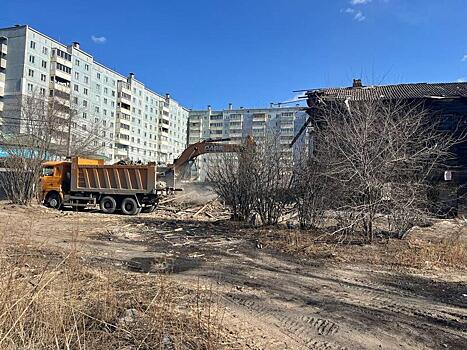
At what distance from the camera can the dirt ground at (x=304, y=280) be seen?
519 cm

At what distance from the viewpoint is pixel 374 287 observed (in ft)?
25.5

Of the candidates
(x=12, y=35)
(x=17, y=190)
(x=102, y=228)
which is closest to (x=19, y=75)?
(x=12, y=35)

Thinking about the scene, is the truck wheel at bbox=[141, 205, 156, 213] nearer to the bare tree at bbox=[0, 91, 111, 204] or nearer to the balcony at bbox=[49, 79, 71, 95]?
the bare tree at bbox=[0, 91, 111, 204]

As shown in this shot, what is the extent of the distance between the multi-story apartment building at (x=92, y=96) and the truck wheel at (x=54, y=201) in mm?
18390

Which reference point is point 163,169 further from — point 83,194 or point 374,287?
point 374,287

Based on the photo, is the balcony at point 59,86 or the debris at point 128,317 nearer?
the debris at point 128,317

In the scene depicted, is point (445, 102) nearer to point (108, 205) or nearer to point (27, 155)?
point (108, 205)

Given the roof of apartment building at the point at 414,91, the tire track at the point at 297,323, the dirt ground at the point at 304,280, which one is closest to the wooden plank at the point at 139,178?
the dirt ground at the point at 304,280

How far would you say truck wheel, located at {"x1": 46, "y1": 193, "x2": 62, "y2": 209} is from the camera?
2419 centimetres

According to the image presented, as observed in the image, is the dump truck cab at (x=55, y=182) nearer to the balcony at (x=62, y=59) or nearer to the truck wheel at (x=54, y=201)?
the truck wheel at (x=54, y=201)

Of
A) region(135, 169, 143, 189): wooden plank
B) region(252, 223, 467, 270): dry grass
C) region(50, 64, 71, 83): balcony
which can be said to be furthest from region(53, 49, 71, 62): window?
region(252, 223, 467, 270): dry grass

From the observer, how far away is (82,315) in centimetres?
425

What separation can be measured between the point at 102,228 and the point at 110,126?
7519cm

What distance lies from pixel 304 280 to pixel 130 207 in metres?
16.7
